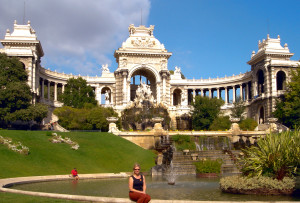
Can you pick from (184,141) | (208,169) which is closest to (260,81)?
(184,141)

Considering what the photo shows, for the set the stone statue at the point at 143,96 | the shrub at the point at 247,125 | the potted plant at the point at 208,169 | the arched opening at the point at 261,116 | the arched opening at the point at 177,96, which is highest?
the arched opening at the point at 177,96

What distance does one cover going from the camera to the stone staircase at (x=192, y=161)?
120ft

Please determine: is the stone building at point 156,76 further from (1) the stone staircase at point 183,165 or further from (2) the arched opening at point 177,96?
(1) the stone staircase at point 183,165

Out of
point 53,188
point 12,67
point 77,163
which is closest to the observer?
point 53,188

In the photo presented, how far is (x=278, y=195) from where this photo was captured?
20656 millimetres

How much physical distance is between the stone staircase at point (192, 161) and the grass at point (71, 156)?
2.97 m

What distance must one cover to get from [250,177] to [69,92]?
60650 millimetres

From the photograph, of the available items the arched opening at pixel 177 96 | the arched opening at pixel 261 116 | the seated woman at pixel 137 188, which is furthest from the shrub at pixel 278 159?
the arched opening at pixel 177 96

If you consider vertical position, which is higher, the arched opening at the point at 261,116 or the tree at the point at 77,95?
the tree at the point at 77,95

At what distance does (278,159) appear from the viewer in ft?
68.8

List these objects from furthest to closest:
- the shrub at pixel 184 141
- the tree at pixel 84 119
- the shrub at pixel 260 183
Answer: the tree at pixel 84 119
the shrub at pixel 184 141
the shrub at pixel 260 183

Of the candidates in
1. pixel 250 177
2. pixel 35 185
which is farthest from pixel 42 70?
pixel 250 177

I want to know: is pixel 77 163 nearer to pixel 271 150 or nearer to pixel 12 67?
pixel 271 150

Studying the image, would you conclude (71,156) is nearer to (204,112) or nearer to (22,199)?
(22,199)
